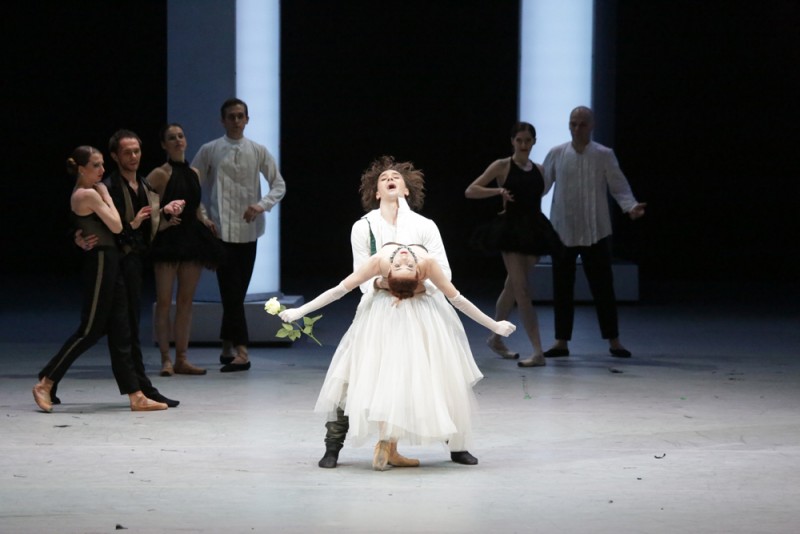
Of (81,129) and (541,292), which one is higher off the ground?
(81,129)

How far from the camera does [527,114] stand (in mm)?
11516

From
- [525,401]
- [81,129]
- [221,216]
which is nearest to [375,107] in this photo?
[81,129]

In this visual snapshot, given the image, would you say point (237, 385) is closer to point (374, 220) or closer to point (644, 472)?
point (374, 220)

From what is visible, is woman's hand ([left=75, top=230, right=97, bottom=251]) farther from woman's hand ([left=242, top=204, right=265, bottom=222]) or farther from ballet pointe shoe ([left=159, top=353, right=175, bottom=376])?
woman's hand ([left=242, top=204, right=265, bottom=222])

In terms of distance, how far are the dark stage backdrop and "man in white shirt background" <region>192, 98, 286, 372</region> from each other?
7640mm

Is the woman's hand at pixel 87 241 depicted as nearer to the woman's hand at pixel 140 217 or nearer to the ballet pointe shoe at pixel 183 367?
the woman's hand at pixel 140 217

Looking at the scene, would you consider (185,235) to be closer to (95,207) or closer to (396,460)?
(95,207)

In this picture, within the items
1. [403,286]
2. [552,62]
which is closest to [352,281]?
[403,286]

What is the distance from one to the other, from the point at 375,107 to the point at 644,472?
1177cm

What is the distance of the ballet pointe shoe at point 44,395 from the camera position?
261 inches

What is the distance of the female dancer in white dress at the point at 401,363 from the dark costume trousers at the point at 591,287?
3.17 meters

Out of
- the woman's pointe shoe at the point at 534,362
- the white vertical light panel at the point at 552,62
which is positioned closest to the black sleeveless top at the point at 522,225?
the woman's pointe shoe at the point at 534,362

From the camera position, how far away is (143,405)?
21.9 feet

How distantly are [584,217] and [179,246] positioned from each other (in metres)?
2.68
